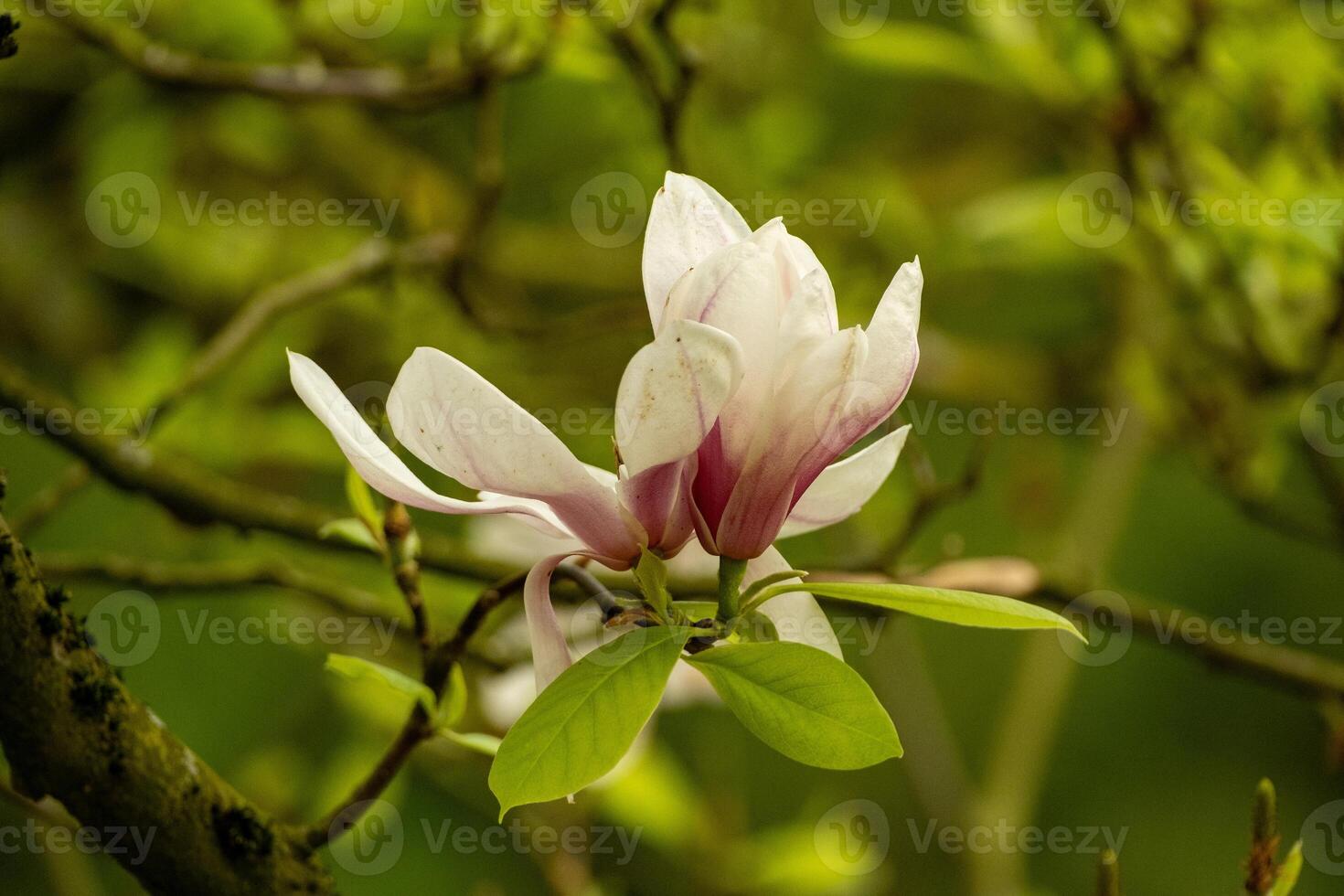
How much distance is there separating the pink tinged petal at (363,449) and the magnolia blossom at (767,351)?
0.25 feet

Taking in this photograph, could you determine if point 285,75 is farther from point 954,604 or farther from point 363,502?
point 954,604

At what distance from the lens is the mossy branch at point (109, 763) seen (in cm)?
41

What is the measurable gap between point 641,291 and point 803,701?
1343 millimetres

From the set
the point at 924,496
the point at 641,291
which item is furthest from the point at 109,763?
the point at 641,291

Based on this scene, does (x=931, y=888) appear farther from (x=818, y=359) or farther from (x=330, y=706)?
(x=818, y=359)

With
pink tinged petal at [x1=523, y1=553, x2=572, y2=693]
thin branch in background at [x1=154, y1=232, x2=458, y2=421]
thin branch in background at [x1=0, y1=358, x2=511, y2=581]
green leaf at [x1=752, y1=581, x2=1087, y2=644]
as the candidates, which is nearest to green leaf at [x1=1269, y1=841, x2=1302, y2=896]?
green leaf at [x1=752, y1=581, x2=1087, y2=644]

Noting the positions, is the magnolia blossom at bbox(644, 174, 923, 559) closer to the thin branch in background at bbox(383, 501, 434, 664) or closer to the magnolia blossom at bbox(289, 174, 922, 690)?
the magnolia blossom at bbox(289, 174, 922, 690)

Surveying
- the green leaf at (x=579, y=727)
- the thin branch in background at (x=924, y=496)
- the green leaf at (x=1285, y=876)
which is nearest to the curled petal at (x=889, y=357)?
the green leaf at (x=579, y=727)

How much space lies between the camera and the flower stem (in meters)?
0.43

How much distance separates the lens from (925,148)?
2051 millimetres

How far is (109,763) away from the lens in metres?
0.42

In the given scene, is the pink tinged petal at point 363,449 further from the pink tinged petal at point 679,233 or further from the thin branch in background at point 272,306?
the thin branch in background at point 272,306

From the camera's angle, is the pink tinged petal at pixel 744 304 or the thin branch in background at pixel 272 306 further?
the thin branch in background at pixel 272 306

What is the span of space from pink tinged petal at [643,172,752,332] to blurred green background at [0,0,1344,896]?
1.34 feet
